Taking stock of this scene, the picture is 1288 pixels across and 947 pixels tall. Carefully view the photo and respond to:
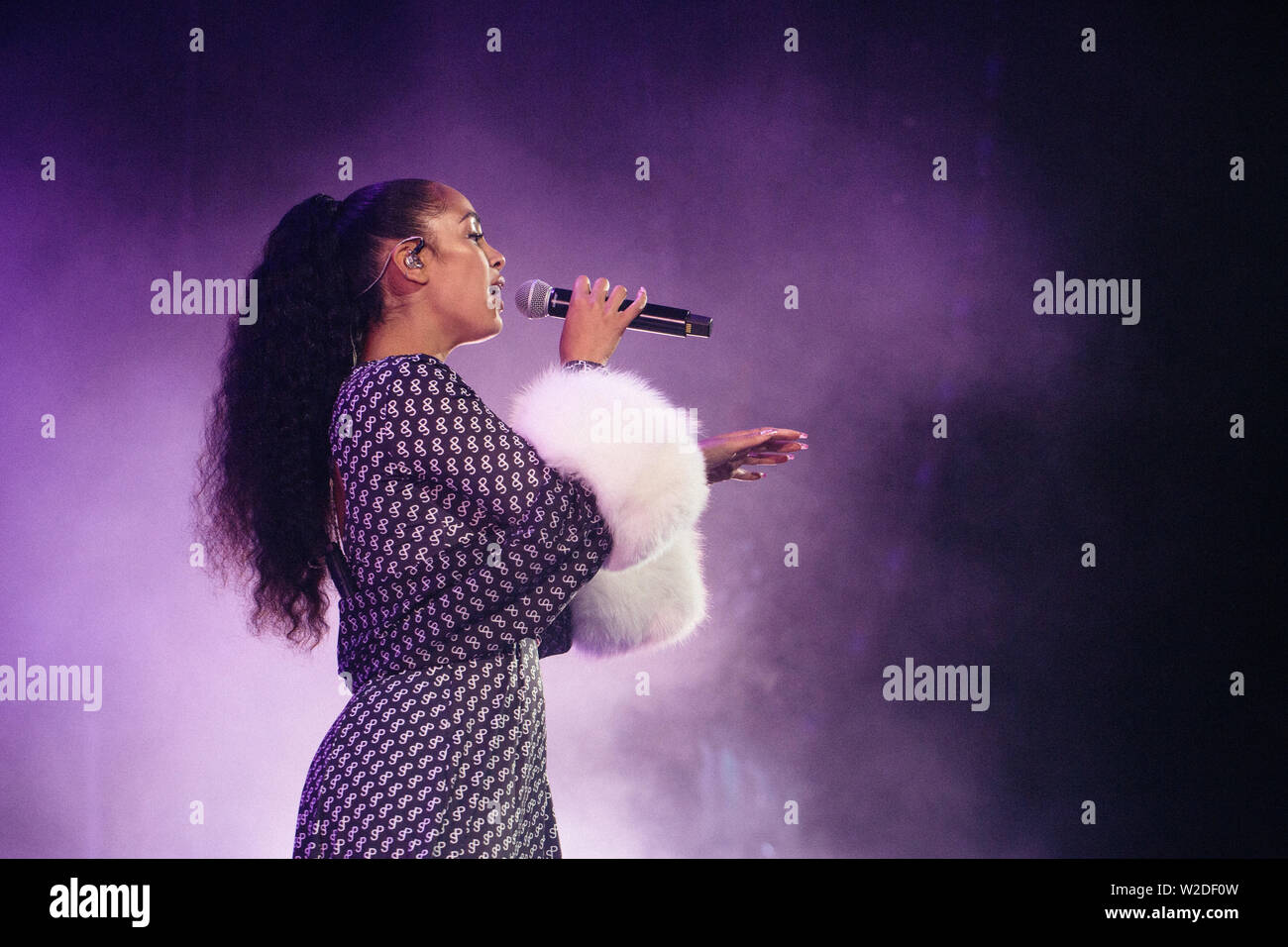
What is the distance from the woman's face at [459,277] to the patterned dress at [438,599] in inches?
6.3

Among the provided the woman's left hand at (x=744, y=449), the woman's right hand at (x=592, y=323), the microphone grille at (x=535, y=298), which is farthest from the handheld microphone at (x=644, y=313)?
the woman's left hand at (x=744, y=449)

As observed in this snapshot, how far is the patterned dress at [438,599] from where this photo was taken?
1143 millimetres

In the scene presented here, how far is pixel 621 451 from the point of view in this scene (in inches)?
47.5

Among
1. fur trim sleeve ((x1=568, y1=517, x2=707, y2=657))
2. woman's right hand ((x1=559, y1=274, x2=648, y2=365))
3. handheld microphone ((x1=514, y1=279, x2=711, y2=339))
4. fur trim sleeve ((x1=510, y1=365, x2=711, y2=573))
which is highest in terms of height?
handheld microphone ((x1=514, y1=279, x2=711, y2=339))

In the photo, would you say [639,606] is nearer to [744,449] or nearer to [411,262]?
[744,449]

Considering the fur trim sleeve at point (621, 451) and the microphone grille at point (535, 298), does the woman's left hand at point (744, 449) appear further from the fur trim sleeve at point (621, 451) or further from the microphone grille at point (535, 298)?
the microphone grille at point (535, 298)

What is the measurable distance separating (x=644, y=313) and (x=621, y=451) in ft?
1.34

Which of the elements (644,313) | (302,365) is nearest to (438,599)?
(302,365)

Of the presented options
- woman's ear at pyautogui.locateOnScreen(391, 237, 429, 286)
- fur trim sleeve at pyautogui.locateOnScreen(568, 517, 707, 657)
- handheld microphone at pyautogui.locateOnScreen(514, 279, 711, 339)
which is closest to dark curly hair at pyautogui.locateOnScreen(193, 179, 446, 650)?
woman's ear at pyautogui.locateOnScreen(391, 237, 429, 286)

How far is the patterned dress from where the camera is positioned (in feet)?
3.75

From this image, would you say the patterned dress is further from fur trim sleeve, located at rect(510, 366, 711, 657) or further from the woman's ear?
the woman's ear

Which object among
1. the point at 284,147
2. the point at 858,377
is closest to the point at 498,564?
the point at 858,377

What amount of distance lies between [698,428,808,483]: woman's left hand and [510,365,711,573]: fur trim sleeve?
65 millimetres

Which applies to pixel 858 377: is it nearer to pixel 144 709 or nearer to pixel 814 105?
pixel 814 105
